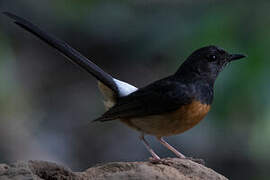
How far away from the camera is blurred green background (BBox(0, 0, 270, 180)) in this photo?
6.37 metres

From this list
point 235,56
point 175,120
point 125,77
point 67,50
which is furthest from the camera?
point 125,77

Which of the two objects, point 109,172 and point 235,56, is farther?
point 235,56

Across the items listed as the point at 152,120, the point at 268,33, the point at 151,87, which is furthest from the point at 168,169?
the point at 268,33

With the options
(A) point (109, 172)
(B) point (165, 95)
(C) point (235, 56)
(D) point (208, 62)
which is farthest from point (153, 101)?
(A) point (109, 172)

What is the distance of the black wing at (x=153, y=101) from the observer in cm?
585

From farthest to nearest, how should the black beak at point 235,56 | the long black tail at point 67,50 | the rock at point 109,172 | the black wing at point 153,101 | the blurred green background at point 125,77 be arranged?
the blurred green background at point 125,77 < the black beak at point 235,56 < the black wing at point 153,101 < the long black tail at point 67,50 < the rock at point 109,172

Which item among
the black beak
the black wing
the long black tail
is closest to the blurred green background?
the black beak

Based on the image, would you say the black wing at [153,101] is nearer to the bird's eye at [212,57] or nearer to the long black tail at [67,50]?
the long black tail at [67,50]

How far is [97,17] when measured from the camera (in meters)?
9.13

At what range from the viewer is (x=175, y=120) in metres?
5.72

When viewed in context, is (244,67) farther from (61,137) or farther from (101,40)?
(101,40)

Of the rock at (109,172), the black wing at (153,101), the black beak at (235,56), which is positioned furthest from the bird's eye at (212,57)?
the rock at (109,172)

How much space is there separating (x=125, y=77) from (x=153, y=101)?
479 cm

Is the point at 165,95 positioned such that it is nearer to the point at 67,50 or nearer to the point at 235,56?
the point at 235,56
